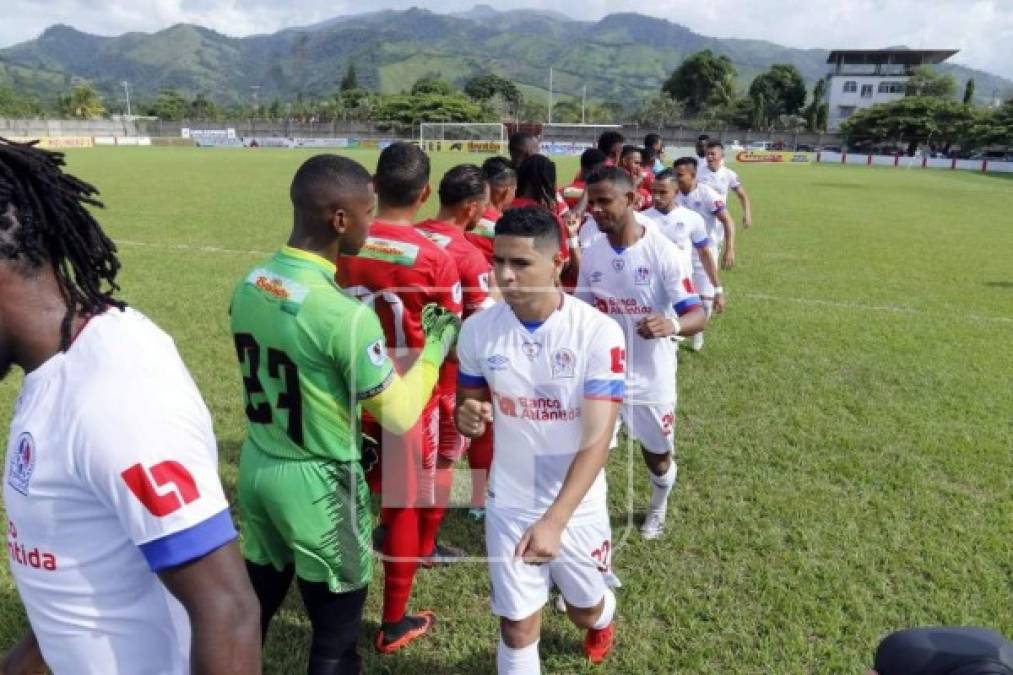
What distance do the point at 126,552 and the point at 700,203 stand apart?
343 inches

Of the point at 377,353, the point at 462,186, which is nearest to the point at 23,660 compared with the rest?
the point at 377,353

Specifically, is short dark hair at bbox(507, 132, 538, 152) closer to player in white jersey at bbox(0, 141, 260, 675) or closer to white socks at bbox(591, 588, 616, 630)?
white socks at bbox(591, 588, 616, 630)

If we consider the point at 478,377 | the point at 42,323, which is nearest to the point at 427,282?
the point at 478,377

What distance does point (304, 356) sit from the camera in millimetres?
2494

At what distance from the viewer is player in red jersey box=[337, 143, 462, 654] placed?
3.58 m

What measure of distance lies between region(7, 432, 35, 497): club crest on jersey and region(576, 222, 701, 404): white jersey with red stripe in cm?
359

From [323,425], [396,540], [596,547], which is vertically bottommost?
[396,540]

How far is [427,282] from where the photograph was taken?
365 cm

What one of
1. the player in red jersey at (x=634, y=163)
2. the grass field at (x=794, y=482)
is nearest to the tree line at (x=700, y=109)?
the grass field at (x=794, y=482)

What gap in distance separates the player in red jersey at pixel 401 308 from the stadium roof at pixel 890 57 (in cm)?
12356

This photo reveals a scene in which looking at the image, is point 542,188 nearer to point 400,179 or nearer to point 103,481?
point 400,179

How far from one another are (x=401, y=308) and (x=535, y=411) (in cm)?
115

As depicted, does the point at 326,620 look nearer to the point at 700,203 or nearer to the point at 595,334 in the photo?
the point at 595,334

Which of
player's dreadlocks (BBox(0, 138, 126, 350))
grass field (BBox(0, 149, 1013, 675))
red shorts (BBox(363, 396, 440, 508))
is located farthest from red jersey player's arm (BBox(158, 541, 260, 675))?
grass field (BBox(0, 149, 1013, 675))
